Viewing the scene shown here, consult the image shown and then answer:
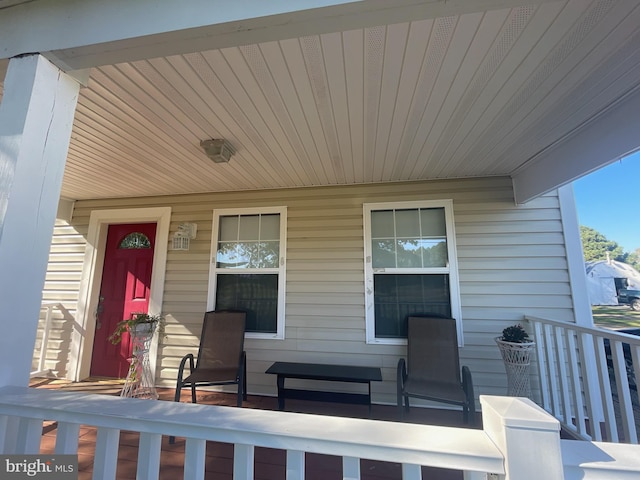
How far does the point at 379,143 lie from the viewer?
7.72 feet

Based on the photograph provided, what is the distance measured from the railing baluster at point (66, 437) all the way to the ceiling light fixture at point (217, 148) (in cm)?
196

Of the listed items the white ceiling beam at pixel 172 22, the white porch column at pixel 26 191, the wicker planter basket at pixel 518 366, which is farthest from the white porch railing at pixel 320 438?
the wicker planter basket at pixel 518 366

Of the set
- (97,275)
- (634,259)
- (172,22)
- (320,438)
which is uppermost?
(172,22)

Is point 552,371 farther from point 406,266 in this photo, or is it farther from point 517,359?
point 406,266

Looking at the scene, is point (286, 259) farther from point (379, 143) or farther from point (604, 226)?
point (604, 226)

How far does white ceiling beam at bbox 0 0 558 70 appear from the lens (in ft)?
3.01

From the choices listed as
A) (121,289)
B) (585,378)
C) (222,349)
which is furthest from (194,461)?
(121,289)

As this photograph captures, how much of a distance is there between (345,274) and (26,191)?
266 centimetres

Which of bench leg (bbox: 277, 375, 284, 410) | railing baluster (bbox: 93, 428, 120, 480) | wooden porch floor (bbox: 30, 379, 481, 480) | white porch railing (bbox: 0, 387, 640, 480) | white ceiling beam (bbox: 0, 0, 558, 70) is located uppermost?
white ceiling beam (bbox: 0, 0, 558, 70)

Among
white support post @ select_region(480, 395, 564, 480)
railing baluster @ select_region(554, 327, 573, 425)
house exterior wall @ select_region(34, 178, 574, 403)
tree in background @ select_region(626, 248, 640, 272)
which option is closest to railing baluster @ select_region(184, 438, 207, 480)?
white support post @ select_region(480, 395, 564, 480)

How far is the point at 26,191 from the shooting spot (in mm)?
1018

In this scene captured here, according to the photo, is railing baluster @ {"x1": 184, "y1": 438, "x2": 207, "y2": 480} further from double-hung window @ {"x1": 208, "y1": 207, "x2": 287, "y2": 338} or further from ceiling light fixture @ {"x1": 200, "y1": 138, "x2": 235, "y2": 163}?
double-hung window @ {"x1": 208, "y1": 207, "x2": 287, "y2": 338}

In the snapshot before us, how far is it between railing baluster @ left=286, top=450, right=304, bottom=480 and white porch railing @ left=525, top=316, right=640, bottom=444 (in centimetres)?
223

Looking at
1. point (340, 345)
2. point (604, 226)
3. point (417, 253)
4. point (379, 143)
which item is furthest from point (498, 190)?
point (604, 226)
